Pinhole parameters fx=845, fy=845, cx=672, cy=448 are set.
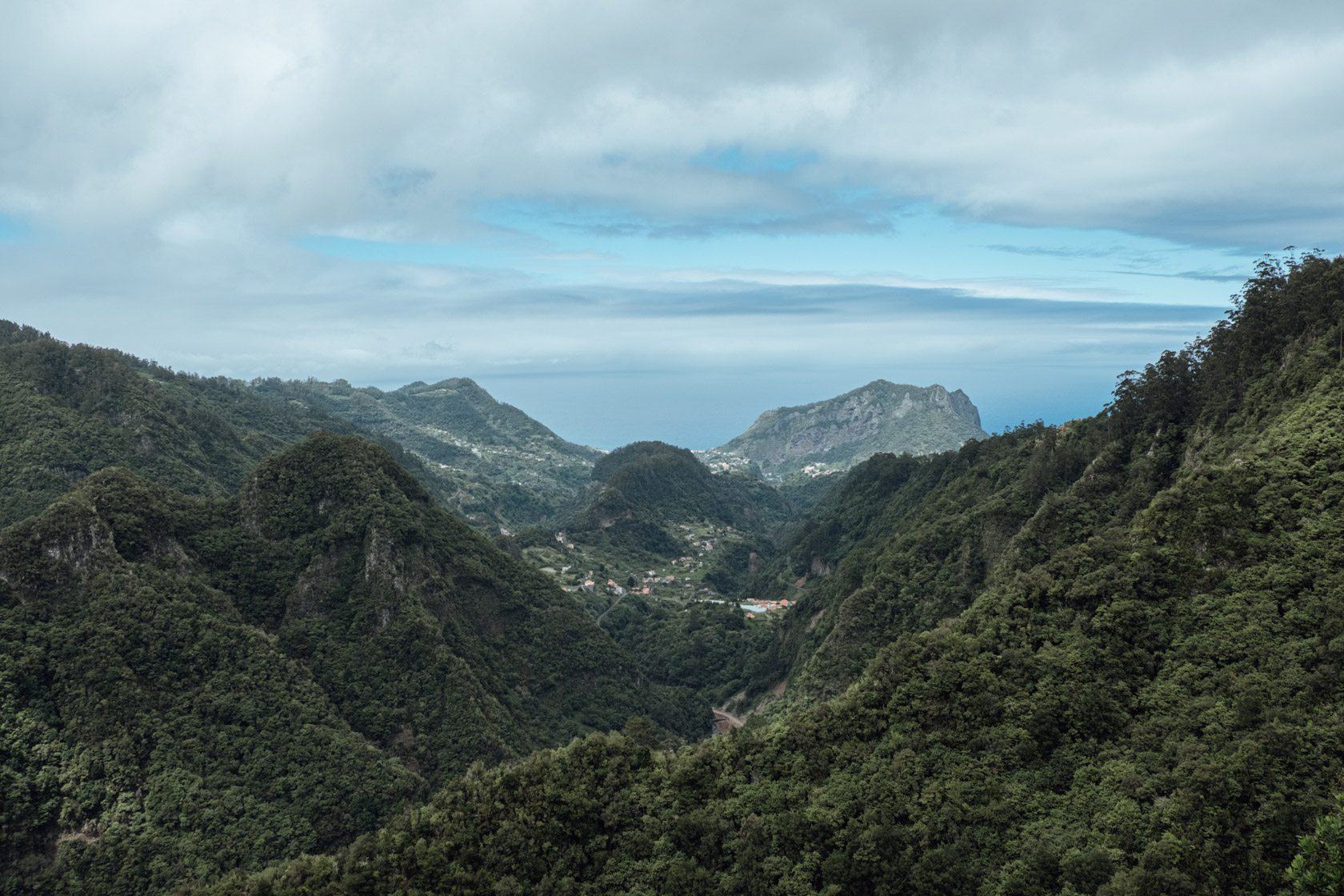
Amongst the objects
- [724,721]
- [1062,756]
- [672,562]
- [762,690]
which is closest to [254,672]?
[724,721]

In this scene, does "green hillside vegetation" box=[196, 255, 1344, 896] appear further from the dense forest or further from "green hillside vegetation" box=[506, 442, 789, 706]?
"green hillside vegetation" box=[506, 442, 789, 706]

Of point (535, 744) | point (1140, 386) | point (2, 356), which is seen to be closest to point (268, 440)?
point (2, 356)

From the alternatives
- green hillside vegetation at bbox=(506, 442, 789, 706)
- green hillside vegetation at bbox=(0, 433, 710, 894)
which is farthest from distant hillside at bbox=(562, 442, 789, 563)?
green hillside vegetation at bbox=(0, 433, 710, 894)

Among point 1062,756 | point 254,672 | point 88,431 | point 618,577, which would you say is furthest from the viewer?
point 618,577

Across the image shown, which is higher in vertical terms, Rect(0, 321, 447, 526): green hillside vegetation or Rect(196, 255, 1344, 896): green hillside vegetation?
Rect(0, 321, 447, 526): green hillside vegetation

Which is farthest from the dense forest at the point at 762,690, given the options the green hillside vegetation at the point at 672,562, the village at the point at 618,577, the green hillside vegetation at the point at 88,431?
the village at the point at 618,577

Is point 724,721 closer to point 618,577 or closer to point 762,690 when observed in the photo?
point 762,690
